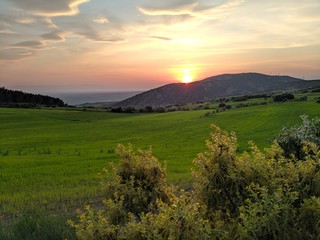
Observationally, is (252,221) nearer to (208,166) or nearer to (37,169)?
(208,166)

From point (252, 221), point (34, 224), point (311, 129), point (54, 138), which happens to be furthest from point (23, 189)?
point (54, 138)

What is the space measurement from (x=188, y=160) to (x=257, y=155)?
19.3 m

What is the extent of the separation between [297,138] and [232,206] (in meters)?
8.55

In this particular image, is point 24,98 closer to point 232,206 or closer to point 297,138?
point 297,138

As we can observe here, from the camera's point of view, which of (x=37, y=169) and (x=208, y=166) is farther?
(x=37, y=169)

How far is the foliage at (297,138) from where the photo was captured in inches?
481

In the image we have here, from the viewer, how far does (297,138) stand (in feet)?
41.0

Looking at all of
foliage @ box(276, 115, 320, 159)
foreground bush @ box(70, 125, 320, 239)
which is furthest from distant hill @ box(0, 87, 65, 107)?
foreground bush @ box(70, 125, 320, 239)

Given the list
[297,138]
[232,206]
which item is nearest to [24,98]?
[297,138]

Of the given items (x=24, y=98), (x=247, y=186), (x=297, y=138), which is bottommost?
(x=297, y=138)

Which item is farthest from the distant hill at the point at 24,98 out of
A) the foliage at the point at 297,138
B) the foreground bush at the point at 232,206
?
the foreground bush at the point at 232,206

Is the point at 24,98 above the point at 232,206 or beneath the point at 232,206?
above

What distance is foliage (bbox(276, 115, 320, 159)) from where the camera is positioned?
1223 centimetres

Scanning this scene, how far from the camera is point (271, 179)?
485 cm
